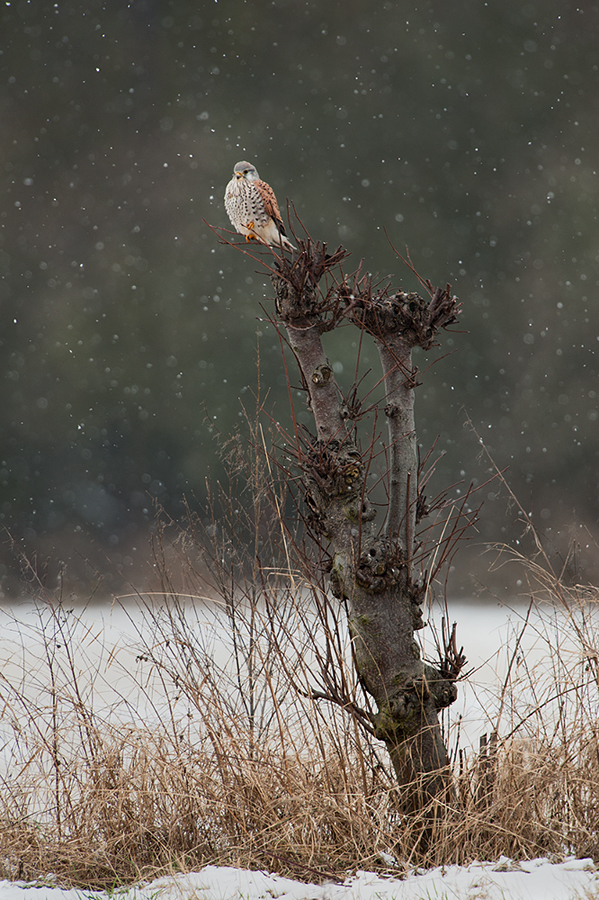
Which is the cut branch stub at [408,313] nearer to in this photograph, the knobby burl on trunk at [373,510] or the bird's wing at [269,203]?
the knobby burl on trunk at [373,510]

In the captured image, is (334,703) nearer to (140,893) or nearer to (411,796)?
(411,796)

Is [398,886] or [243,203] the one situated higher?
[243,203]

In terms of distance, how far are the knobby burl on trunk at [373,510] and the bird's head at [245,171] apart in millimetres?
805

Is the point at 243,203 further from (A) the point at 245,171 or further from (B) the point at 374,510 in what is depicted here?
(B) the point at 374,510

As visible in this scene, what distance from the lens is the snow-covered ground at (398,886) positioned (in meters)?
1.81

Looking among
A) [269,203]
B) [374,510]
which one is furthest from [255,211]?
[374,510]

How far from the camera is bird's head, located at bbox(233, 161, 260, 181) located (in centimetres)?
271

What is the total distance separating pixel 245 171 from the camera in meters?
2.74

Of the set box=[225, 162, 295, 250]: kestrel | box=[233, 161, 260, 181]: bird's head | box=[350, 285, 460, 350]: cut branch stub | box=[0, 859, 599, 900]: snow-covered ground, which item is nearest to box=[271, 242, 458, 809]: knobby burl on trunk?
box=[350, 285, 460, 350]: cut branch stub

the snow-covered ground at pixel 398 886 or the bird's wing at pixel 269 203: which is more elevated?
the bird's wing at pixel 269 203

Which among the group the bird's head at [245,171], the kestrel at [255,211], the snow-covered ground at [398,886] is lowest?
the snow-covered ground at [398,886]

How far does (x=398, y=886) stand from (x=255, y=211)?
230 centimetres

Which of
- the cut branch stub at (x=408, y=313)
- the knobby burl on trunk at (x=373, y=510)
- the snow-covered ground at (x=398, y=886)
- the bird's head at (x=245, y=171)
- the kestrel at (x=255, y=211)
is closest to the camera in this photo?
the snow-covered ground at (x=398, y=886)

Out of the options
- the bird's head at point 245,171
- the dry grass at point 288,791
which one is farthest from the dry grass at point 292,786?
the bird's head at point 245,171
